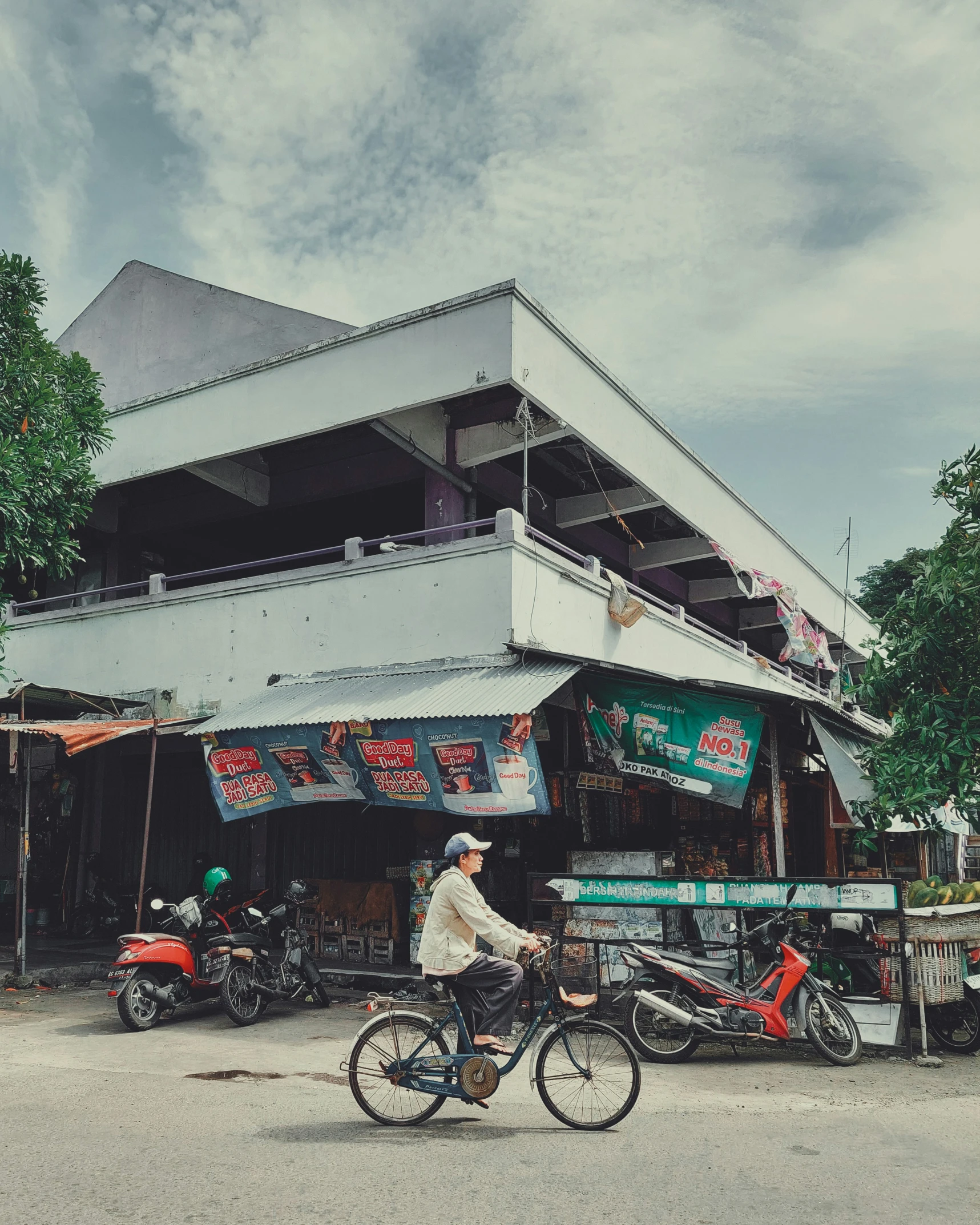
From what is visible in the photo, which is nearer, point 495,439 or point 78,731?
point 78,731

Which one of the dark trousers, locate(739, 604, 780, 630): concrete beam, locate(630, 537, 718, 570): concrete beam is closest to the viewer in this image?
the dark trousers

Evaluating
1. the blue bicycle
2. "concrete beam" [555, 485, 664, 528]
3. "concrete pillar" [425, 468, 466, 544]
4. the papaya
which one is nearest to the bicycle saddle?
the blue bicycle

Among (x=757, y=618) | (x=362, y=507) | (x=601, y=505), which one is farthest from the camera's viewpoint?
(x=757, y=618)

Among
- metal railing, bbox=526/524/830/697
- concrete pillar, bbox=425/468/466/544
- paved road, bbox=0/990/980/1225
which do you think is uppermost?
concrete pillar, bbox=425/468/466/544

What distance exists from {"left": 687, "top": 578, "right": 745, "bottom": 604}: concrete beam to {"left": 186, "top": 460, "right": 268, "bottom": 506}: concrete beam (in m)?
9.05

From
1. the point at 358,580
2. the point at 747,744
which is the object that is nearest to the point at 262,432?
the point at 358,580

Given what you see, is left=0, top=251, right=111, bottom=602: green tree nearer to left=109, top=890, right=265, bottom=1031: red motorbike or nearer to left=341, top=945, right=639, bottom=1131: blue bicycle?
left=109, top=890, right=265, bottom=1031: red motorbike

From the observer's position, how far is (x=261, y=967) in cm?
976

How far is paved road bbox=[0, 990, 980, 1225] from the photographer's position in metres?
4.56

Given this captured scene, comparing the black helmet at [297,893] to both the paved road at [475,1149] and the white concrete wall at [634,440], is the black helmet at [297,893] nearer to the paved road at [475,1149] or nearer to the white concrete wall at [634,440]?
the paved road at [475,1149]

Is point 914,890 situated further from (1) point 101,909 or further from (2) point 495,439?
(1) point 101,909

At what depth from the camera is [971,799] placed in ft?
34.7

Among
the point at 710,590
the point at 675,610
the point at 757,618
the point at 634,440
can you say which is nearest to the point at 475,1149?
the point at 634,440

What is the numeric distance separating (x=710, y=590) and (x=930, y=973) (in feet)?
41.3
